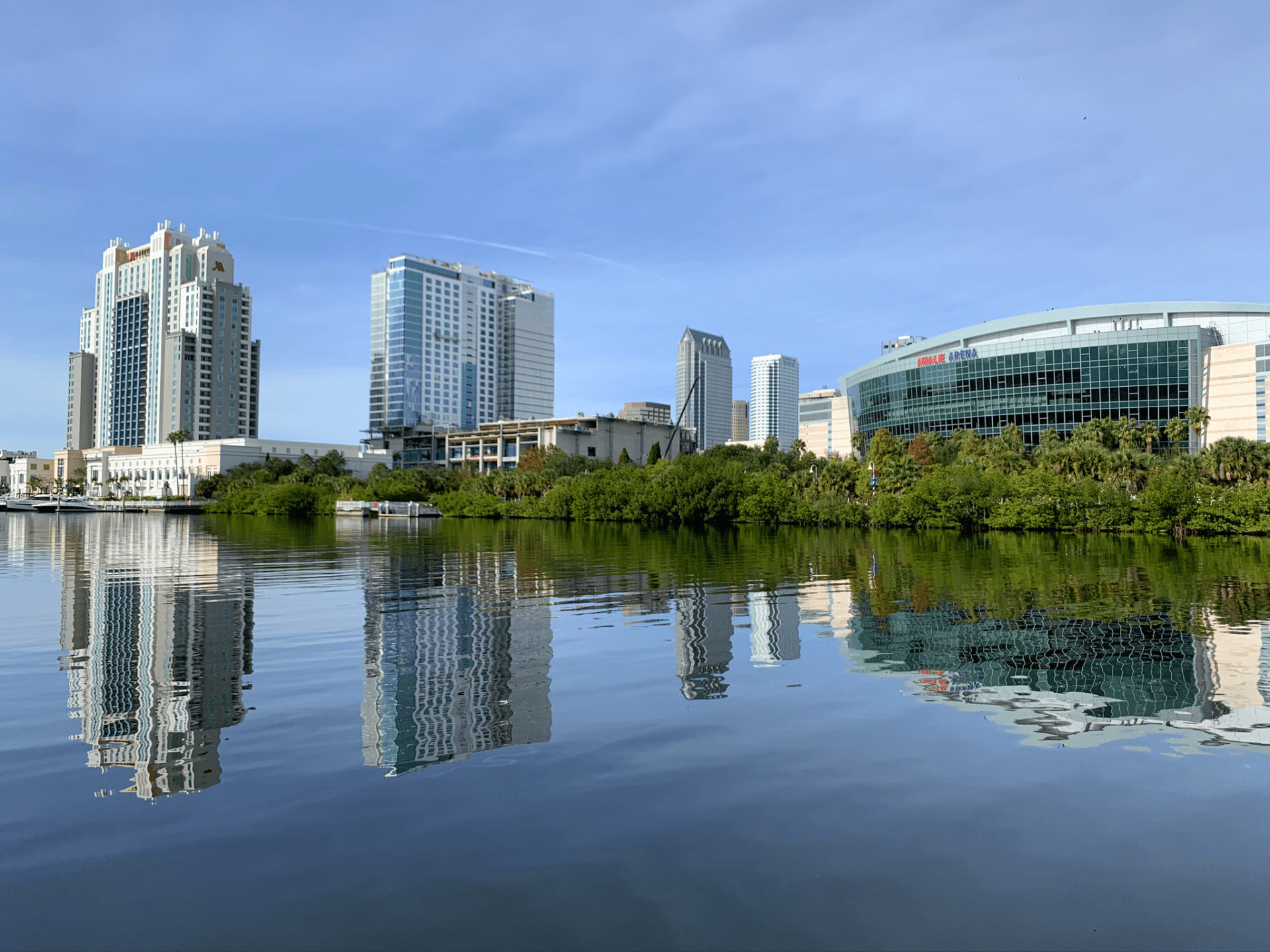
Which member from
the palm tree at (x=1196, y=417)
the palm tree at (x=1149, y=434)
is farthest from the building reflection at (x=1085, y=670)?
the palm tree at (x=1196, y=417)

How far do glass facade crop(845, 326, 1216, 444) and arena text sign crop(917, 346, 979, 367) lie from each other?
0.49 ft

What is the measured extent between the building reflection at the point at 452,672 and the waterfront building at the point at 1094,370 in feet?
391

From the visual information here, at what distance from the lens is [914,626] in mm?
25453

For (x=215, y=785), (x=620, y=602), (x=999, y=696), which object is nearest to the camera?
(x=215, y=785)

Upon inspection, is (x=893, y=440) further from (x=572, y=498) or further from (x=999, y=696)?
(x=999, y=696)

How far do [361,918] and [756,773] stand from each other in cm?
585

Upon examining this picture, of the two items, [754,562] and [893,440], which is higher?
[893,440]

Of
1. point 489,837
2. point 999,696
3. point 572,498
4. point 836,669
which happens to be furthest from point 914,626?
point 572,498

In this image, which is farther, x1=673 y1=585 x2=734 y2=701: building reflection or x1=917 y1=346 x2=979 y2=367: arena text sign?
x1=917 y1=346 x2=979 y2=367: arena text sign

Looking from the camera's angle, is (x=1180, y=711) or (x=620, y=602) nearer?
(x=1180, y=711)

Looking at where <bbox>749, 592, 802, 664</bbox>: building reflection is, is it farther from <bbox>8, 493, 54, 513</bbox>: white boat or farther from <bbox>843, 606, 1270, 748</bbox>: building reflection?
<bbox>8, 493, 54, 513</bbox>: white boat

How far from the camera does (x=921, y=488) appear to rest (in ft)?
308

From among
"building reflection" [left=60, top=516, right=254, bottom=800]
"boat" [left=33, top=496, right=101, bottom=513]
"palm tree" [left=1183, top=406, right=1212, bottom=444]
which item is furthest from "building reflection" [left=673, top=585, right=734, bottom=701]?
"boat" [left=33, top=496, right=101, bottom=513]

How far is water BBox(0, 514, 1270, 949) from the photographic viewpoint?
28.0 feet
